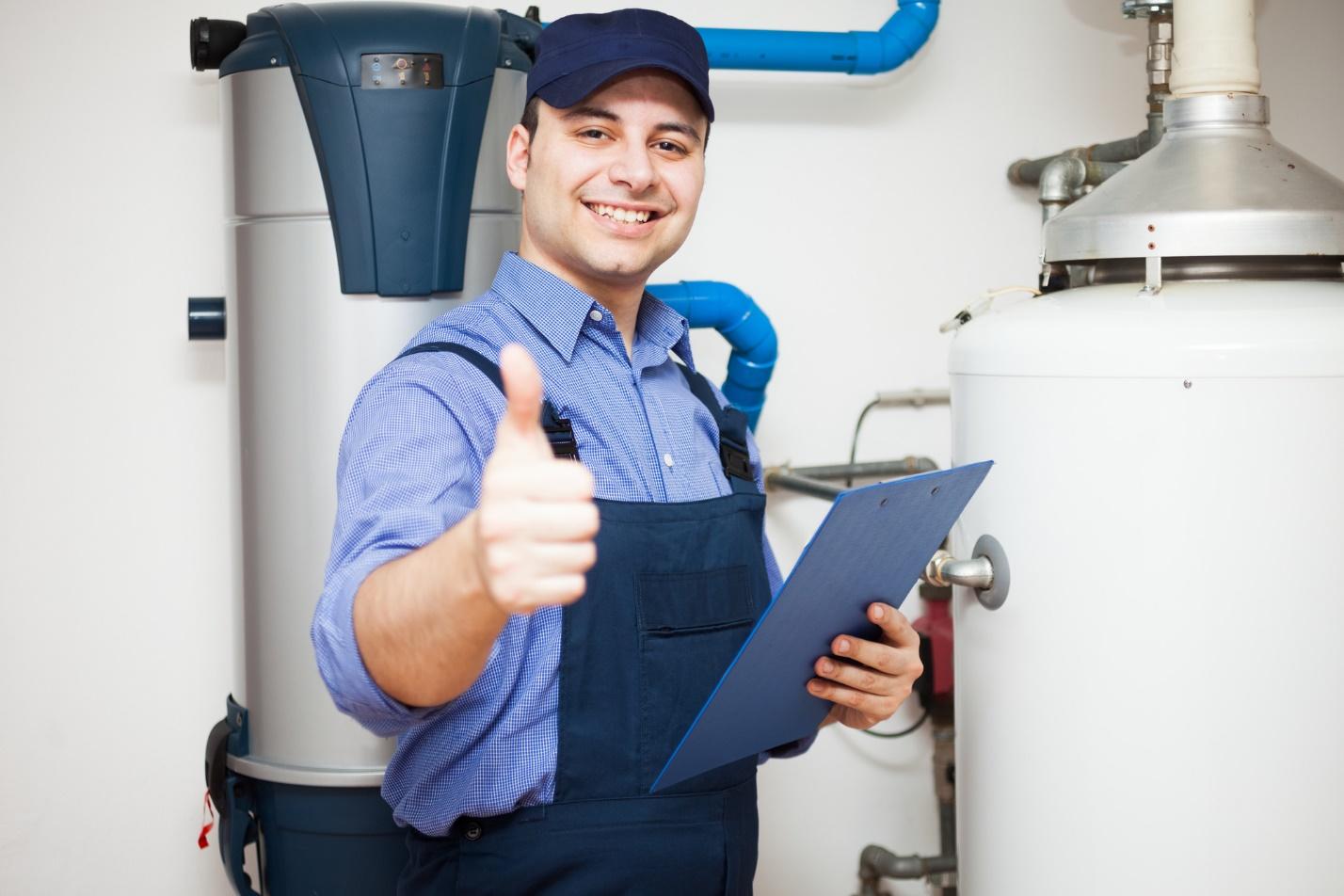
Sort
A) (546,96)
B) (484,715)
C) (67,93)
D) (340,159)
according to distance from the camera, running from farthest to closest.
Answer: (67,93), (340,159), (546,96), (484,715)

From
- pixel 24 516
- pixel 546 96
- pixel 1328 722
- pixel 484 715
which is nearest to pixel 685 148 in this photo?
pixel 546 96

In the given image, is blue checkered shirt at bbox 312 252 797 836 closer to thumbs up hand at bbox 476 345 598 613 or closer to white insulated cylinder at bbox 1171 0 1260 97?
thumbs up hand at bbox 476 345 598 613

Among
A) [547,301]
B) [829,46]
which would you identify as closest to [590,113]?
[547,301]

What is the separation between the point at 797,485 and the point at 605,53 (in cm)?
92

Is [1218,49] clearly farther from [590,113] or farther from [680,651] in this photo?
[680,651]

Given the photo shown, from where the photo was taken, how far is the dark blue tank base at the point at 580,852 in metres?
1.00

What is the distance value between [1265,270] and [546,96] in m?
0.71

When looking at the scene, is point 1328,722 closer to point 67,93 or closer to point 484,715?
point 484,715

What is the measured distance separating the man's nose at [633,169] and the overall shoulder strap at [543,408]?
0.73 feet

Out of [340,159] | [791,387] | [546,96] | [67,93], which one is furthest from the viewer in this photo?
[791,387]

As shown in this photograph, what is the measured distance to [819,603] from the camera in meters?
0.96

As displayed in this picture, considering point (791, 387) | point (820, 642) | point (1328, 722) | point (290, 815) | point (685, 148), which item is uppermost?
point (685, 148)

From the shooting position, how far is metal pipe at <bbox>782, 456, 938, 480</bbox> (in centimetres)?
198

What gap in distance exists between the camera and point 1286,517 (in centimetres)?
115
